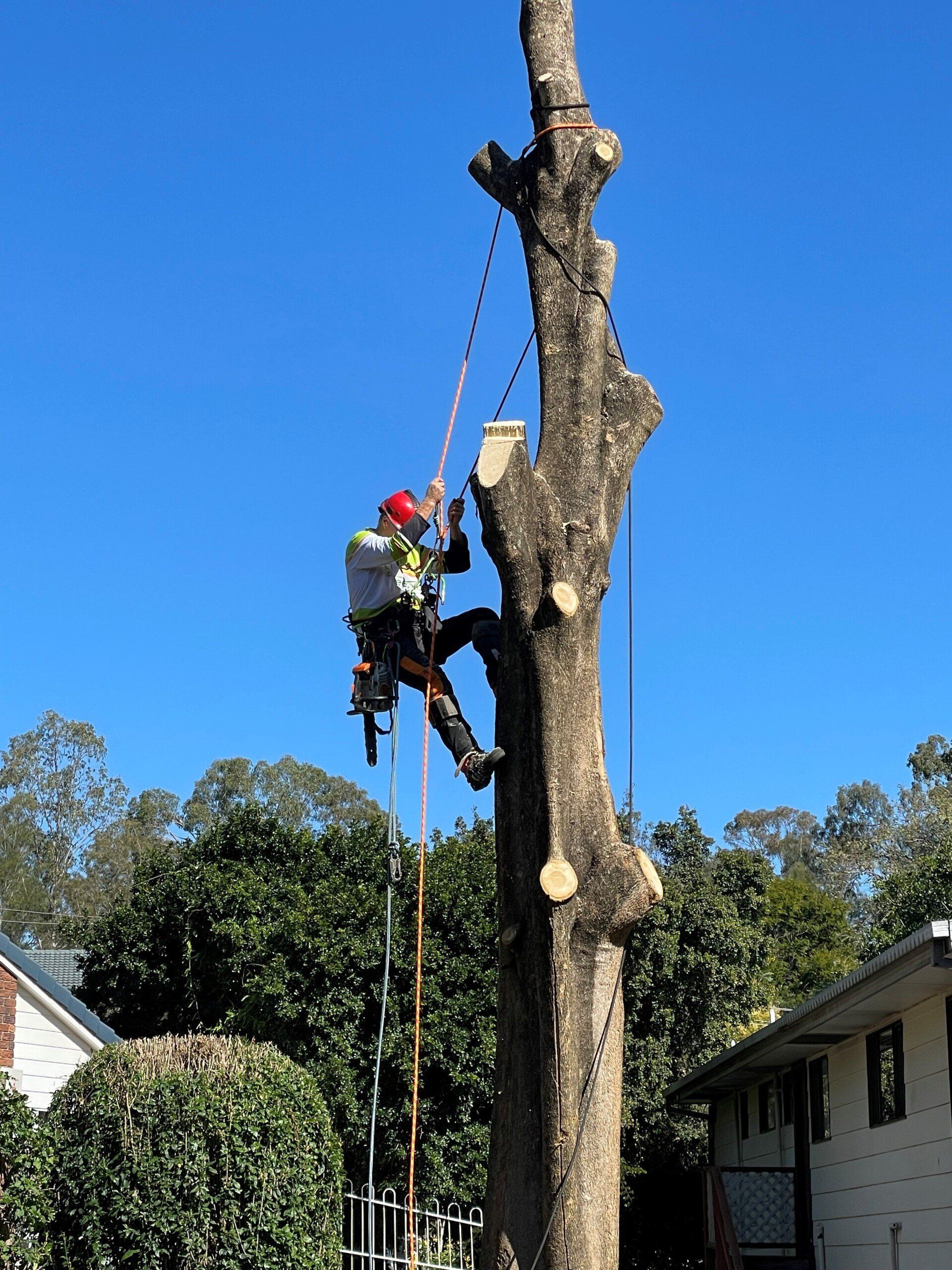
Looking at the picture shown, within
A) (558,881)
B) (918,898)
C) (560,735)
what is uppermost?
(918,898)

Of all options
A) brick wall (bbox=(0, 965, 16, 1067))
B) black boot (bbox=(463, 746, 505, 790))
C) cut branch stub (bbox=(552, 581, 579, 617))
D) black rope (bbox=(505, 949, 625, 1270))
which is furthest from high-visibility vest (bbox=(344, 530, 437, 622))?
brick wall (bbox=(0, 965, 16, 1067))

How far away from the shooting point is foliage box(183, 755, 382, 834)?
5988 cm

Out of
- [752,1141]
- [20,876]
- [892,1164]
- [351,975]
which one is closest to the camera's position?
[892,1164]

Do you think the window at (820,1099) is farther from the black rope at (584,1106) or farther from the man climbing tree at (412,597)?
the black rope at (584,1106)

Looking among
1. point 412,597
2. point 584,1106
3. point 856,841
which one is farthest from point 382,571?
point 856,841

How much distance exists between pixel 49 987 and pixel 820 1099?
8.24 metres

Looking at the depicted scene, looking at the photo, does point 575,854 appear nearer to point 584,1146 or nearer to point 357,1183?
point 584,1146

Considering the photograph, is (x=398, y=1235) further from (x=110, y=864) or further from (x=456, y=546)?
(x=110, y=864)

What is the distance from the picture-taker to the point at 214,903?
2027cm

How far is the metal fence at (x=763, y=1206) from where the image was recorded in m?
15.5

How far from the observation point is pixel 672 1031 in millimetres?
20844

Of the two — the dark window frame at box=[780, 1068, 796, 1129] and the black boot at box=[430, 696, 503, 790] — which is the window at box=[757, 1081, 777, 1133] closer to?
the dark window frame at box=[780, 1068, 796, 1129]

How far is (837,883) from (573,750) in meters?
56.2

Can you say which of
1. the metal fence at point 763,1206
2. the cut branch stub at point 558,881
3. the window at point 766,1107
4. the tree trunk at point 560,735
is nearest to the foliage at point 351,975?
the metal fence at point 763,1206
